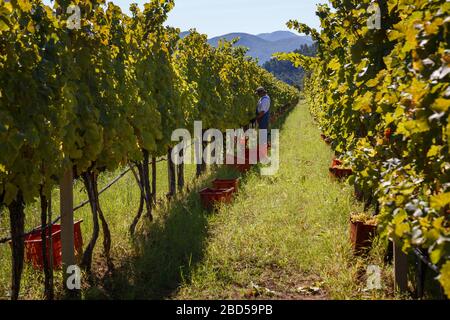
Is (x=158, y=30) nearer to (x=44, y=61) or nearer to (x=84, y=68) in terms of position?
(x=84, y=68)

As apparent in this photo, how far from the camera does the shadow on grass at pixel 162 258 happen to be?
4.55 m

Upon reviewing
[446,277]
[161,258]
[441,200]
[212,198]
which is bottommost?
[161,258]

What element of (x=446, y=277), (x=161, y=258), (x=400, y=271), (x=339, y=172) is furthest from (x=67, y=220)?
(x=339, y=172)

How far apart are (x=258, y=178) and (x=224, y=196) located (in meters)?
2.23

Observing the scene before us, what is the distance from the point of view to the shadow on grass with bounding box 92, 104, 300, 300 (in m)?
4.55

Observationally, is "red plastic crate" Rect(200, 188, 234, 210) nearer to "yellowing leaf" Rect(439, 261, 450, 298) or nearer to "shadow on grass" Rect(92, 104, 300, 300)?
"shadow on grass" Rect(92, 104, 300, 300)

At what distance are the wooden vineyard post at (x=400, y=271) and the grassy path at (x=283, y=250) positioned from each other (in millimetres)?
177

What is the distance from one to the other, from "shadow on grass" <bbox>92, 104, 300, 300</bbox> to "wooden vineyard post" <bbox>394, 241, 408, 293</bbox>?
187cm

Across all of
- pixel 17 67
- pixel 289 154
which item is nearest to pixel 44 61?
pixel 17 67

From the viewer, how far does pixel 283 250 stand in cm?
536

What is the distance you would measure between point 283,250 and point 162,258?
1.29 metres

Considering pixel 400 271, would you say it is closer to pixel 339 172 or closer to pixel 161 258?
pixel 161 258

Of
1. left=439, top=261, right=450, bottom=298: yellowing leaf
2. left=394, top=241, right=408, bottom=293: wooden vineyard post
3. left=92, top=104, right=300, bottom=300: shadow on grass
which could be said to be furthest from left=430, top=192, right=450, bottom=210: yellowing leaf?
left=92, top=104, right=300, bottom=300: shadow on grass

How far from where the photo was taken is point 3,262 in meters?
5.00
